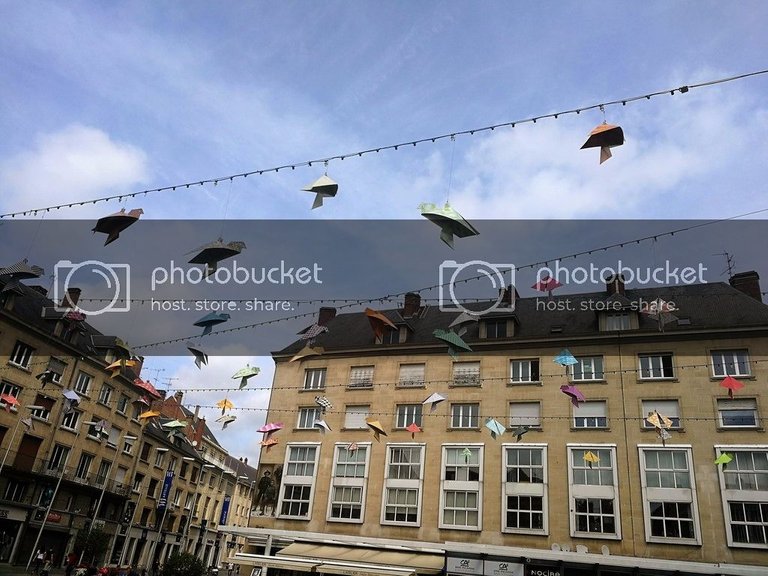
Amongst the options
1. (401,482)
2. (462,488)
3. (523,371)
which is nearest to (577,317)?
(523,371)

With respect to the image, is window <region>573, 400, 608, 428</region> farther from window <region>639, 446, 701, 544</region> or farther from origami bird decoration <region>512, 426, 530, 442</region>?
origami bird decoration <region>512, 426, 530, 442</region>

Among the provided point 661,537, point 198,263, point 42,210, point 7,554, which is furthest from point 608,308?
point 7,554

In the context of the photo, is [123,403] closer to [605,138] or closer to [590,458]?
[590,458]

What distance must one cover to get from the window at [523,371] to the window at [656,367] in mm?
4923

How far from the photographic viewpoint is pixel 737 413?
25391 millimetres

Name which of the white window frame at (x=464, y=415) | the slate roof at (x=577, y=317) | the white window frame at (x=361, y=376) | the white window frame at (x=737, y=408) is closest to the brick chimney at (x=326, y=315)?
the slate roof at (x=577, y=317)

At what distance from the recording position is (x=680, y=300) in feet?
101

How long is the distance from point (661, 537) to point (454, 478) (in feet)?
29.9

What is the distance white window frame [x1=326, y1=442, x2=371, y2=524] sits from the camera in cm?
2945

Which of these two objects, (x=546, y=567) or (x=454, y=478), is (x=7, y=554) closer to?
→ (x=454, y=478)

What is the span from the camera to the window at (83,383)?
1503 inches

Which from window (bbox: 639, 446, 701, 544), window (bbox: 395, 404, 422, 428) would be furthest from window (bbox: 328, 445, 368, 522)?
window (bbox: 639, 446, 701, 544)

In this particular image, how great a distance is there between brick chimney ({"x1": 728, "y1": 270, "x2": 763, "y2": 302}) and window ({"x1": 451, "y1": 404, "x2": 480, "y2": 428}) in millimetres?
15349

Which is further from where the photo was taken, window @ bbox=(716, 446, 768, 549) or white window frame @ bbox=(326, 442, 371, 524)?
white window frame @ bbox=(326, 442, 371, 524)
